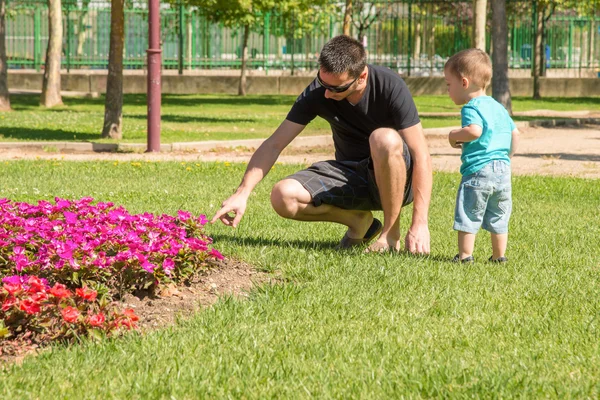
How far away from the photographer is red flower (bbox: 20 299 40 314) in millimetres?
3998

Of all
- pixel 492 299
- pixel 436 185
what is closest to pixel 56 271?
pixel 492 299

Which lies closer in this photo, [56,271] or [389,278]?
[56,271]

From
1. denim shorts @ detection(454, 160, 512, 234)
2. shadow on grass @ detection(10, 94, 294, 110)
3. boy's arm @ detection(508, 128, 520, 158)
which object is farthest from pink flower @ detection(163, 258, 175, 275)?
shadow on grass @ detection(10, 94, 294, 110)

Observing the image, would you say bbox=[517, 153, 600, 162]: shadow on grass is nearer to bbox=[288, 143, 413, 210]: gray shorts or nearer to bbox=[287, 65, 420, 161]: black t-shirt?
bbox=[288, 143, 413, 210]: gray shorts

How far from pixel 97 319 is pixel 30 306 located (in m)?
0.29

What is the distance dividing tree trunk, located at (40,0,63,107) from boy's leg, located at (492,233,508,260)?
20495 mm

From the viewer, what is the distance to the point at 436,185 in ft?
32.1

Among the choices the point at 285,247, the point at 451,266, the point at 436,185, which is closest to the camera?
the point at 451,266

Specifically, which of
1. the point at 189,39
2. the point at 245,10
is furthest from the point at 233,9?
the point at 189,39

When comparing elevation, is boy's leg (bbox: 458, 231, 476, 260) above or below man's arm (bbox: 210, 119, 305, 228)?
below

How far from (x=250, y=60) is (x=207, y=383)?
2963 centimetres

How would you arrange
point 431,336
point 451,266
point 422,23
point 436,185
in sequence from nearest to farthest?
point 431,336, point 451,266, point 436,185, point 422,23

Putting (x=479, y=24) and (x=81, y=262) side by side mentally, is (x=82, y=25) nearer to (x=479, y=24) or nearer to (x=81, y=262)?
(x=479, y=24)

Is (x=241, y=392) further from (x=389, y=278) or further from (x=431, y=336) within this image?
(x=389, y=278)
